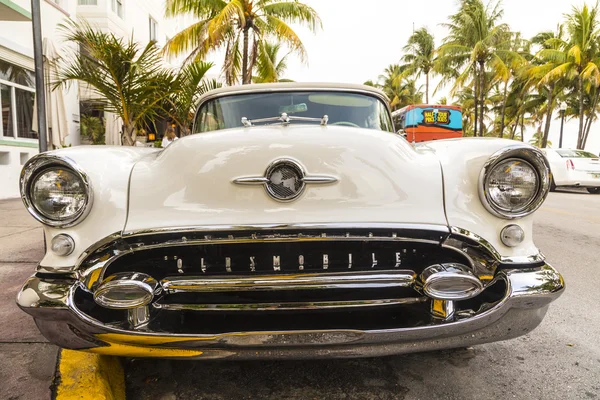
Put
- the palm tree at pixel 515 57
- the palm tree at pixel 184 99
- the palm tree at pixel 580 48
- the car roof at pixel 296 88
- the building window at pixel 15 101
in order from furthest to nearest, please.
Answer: the palm tree at pixel 515 57, the palm tree at pixel 580 48, the building window at pixel 15 101, the palm tree at pixel 184 99, the car roof at pixel 296 88

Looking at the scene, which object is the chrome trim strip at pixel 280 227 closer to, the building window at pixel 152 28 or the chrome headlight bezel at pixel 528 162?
the chrome headlight bezel at pixel 528 162

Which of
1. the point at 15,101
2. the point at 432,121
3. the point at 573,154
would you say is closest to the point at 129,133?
the point at 15,101

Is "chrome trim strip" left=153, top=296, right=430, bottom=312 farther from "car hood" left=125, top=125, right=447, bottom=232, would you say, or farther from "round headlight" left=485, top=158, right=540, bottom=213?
"round headlight" left=485, top=158, right=540, bottom=213

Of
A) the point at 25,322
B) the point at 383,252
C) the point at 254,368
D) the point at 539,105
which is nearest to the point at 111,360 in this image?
the point at 254,368

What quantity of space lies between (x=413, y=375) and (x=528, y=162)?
103 centimetres

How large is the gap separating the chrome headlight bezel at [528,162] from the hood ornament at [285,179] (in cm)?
58

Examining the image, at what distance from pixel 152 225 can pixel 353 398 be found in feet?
3.43

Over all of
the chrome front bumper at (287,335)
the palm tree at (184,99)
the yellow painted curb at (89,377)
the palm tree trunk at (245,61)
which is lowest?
the yellow painted curb at (89,377)

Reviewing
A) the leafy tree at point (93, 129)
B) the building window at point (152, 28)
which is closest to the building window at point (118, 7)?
the building window at point (152, 28)

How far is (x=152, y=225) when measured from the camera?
1.50 m

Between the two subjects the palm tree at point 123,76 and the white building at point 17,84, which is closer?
the palm tree at point 123,76

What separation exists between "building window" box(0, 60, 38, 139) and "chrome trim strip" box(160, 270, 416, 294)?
8619mm

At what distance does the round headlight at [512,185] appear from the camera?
5.17 ft

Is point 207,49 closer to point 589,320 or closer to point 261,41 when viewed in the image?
point 261,41
